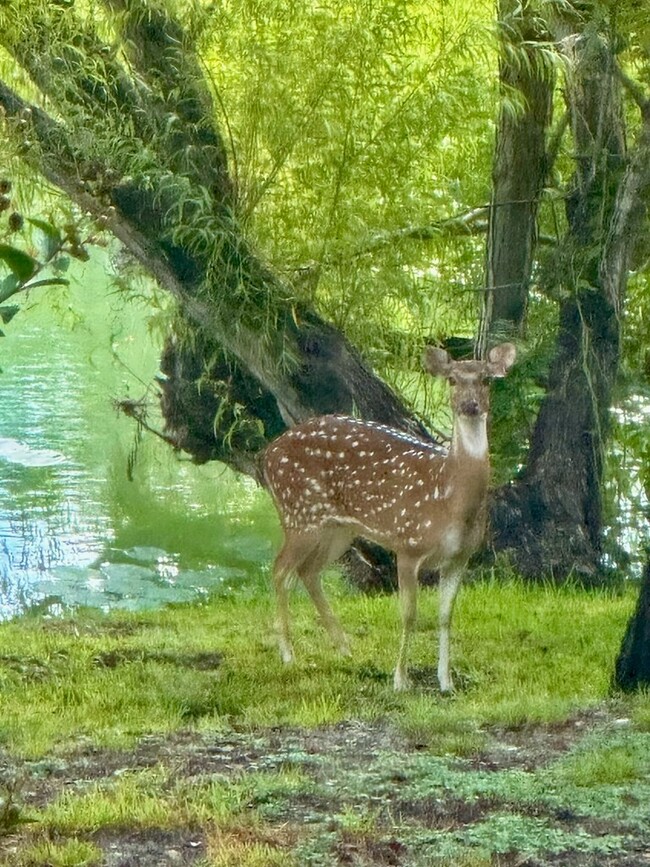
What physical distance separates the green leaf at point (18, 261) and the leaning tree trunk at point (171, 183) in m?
5.82

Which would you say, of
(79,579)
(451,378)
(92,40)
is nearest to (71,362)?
(79,579)

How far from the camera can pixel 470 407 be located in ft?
21.7

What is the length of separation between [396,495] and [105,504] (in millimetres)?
6954

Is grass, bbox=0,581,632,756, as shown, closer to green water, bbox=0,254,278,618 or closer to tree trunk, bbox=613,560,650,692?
tree trunk, bbox=613,560,650,692

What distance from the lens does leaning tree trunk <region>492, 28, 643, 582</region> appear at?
9.77m

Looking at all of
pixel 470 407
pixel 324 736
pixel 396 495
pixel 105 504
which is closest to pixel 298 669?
pixel 396 495

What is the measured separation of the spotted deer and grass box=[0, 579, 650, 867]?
0.36 meters

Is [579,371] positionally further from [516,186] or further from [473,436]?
[473,436]

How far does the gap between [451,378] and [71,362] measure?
1398 centimetres

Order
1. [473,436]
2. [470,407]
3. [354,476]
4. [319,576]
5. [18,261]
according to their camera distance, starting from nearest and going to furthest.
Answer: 1. [18,261]
2. [470,407]
3. [473,436]
4. [354,476]
5. [319,576]

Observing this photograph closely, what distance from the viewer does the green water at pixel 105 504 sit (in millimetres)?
11375

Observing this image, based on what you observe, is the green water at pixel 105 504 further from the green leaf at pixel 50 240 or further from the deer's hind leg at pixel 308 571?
the green leaf at pixel 50 240

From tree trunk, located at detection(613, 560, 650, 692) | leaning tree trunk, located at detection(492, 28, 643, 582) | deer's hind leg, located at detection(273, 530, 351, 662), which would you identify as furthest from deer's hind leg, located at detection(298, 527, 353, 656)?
leaning tree trunk, located at detection(492, 28, 643, 582)

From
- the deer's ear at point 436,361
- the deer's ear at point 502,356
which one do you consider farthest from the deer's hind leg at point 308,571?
the deer's ear at point 502,356
